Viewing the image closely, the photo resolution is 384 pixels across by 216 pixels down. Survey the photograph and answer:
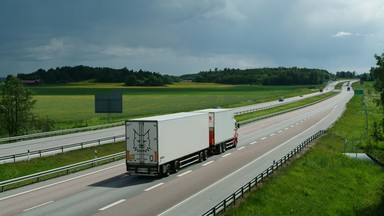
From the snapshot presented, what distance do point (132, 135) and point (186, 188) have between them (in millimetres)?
4642

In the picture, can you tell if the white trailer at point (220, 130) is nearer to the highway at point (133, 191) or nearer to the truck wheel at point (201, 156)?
the highway at point (133, 191)

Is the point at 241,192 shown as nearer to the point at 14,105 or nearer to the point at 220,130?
the point at 220,130

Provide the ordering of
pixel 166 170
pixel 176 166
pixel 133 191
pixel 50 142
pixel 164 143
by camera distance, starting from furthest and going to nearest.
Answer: pixel 50 142
pixel 176 166
pixel 166 170
pixel 164 143
pixel 133 191

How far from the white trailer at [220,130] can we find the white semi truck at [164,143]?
5.89 feet

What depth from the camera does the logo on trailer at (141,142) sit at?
27.3m

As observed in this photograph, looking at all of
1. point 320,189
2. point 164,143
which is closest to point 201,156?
point 164,143

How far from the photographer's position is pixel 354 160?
42.3 m

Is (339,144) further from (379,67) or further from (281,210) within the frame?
(281,210)

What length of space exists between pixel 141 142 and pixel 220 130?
1197 centimetres

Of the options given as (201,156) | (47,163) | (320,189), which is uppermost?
(201,156)

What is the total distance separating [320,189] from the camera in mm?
29938

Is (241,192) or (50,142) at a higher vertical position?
(241,192)

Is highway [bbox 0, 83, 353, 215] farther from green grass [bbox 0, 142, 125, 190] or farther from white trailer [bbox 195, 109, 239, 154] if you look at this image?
green grass [bbox 0, 142, 125, 190]

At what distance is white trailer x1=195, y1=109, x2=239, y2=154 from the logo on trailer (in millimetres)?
9653
